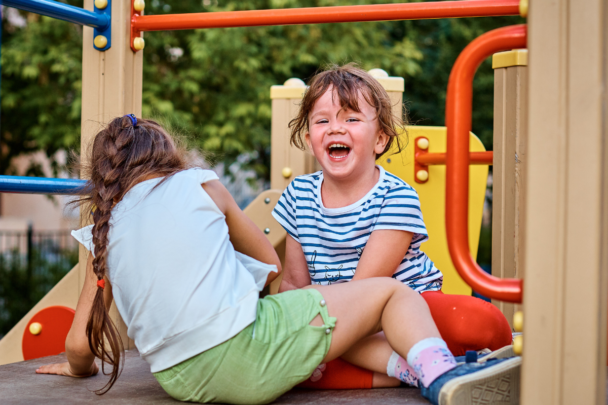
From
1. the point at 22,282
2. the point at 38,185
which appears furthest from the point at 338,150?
the point at 22,282

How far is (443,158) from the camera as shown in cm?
262

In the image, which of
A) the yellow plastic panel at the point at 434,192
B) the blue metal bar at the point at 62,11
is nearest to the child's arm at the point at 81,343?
the blue metal bar at the point at 62,11

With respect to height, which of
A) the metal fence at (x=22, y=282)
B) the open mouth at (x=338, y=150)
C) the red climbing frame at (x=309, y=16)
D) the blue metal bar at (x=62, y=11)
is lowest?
the metal fence at (x=22, y=282)

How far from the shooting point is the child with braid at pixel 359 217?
1.81 m

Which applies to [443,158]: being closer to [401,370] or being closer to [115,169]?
[401,370]

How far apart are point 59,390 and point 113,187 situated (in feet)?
1.95

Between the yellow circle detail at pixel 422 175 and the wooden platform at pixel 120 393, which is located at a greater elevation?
the yellow circle detail at pixel 422 175

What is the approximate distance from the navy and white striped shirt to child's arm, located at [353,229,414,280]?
0.09ft

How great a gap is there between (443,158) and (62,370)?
1.67 metres

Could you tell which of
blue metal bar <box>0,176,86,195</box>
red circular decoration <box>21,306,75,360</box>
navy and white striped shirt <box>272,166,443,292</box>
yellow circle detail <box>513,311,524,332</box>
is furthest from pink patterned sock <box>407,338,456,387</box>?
red circular decoration <box>21,306,75,360</box>

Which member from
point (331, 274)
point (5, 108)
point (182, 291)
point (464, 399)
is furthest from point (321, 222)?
point (5, 108)

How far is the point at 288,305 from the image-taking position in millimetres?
1556

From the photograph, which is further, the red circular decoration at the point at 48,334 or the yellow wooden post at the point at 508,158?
the red circular decoration at the point at 48,334

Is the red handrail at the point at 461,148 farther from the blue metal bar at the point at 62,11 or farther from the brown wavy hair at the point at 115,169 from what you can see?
the blue metal bar at the point at 62,11
